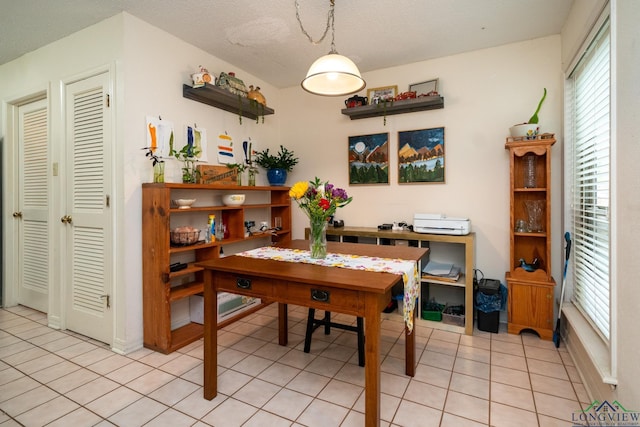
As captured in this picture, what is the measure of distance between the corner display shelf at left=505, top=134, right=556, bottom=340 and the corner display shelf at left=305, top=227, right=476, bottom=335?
0.36 meters

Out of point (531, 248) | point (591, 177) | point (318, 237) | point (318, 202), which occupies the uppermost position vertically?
point (591, 177)

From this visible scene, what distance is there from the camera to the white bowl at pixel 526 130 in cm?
280

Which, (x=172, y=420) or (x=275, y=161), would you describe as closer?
(x=172, y=420)

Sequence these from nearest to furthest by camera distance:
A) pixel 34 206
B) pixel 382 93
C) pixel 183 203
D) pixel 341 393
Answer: pixel 341 393 < pixel 183 203 < pixel 34 206 < pixel 382 93

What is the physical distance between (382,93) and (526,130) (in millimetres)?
1516

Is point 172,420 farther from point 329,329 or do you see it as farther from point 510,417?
point 510,417

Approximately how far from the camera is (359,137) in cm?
382

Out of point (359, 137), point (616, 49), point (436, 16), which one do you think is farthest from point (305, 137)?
point (616, 49)

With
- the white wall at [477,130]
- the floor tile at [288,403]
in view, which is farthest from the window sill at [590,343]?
the floor tile at [288,403]

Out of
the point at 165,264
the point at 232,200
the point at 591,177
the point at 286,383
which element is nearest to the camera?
the point at 286,383

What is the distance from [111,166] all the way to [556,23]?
12.9 feet

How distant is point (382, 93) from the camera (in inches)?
143

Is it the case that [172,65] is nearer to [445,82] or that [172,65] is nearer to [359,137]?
[359,137]

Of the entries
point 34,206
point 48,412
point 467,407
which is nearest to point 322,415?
point 467,407
